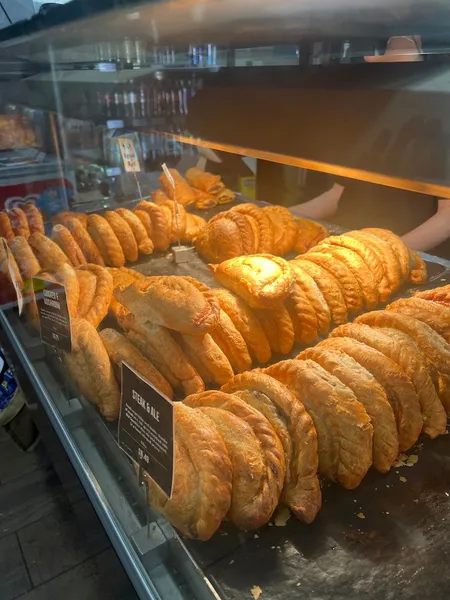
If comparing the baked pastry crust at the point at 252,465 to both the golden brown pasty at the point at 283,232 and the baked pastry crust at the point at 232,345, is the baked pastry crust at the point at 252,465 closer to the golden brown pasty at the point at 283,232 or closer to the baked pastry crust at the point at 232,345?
the baked pastry crust at the point at 232,345

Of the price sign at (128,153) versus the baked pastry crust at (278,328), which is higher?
the price sign at (128,153)

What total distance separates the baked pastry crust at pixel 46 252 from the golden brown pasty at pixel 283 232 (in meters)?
1.20

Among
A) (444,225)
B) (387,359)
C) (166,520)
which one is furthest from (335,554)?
(444,225)

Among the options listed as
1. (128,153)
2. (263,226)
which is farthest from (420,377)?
(128,153)

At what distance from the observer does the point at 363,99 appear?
3.75 feet

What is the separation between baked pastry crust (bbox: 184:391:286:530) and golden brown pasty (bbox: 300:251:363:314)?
1.07m

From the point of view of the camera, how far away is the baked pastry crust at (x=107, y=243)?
278 cm

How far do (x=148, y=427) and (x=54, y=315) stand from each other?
0.77 metres

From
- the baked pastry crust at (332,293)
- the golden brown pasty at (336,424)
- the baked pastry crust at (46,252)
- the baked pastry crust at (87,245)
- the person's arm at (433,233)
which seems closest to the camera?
the golden brown pasty at (336,424)

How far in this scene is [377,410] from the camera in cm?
135

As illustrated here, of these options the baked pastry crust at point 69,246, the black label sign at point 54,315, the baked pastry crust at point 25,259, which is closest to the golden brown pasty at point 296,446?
the black label sign at point 54,315

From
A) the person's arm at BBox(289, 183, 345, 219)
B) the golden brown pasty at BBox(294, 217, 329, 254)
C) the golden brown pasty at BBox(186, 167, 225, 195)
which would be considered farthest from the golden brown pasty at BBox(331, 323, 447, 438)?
the golden brown pasty at BBox(186, 167, 225, 195)

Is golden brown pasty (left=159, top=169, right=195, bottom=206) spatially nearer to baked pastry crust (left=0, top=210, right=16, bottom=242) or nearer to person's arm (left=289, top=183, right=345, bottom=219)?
person's arm (left=289, top=183, right=345, bottom=219)

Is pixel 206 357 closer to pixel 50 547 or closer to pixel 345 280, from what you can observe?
pixel 345 280
